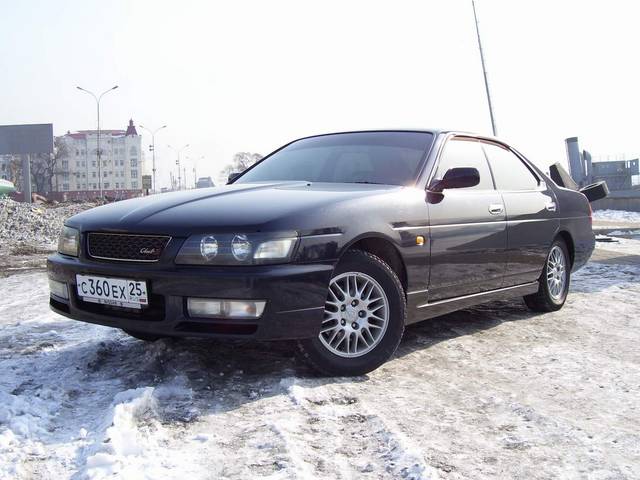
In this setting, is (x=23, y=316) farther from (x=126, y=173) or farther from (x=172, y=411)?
(x=126, y=173)

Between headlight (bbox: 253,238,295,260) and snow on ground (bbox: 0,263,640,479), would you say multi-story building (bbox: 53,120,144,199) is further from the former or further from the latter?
headlight (bbox: 253,238,295,260)

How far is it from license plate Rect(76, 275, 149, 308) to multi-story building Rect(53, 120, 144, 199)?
124334 millimetres

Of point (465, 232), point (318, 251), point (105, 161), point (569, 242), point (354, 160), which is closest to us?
point (318, 251)

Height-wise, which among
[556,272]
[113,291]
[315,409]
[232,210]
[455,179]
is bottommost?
[315,409]

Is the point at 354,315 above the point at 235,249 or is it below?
below

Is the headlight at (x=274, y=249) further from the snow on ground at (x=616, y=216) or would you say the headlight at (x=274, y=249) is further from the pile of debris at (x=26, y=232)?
the snow on ground at (x=616, y=216)

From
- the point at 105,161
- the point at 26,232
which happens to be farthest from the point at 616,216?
the point at 105,161

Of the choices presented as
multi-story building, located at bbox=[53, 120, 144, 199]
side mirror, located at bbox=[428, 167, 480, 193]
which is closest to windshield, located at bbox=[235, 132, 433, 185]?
side mirror, located at bbox=[428, 167, 480, 193]

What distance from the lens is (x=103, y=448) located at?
2.44m

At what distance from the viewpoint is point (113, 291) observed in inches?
131

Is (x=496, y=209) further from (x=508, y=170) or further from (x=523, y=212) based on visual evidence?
(x=508, y=170)

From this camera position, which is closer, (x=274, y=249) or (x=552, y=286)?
(x=274, y=249)

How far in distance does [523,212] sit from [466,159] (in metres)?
0.69

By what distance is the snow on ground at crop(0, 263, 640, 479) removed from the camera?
2404mm
